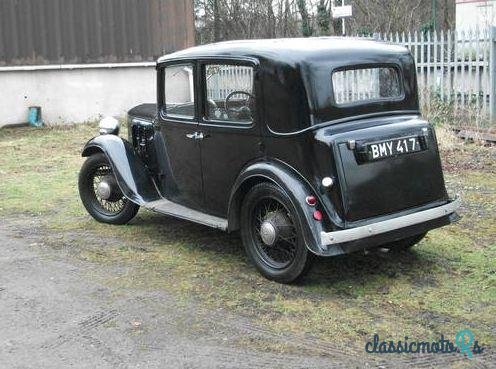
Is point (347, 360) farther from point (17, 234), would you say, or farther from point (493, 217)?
point (17, 234)

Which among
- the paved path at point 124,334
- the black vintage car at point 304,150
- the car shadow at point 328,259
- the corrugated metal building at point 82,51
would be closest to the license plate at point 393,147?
the black vintage car at point 304,150

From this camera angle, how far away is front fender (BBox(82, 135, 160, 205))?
6.16 m

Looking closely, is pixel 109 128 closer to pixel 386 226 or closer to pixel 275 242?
pixel 275 242

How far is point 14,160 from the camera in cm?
1106

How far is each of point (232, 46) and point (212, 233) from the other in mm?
1889

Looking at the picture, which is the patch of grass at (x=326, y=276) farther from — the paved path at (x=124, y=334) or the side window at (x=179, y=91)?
the side window at (x=179, y=91)

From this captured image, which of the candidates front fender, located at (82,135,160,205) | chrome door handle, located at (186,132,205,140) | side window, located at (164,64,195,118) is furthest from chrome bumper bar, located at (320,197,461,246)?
front fender, located at (82,135,160,205)

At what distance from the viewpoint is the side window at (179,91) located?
564cm

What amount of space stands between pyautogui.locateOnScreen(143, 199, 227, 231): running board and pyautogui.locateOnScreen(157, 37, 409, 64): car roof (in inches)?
52.5

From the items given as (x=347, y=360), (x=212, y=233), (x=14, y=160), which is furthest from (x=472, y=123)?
(x=347, y=360)

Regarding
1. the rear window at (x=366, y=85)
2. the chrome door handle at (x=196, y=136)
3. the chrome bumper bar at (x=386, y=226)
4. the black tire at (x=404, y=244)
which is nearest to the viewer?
the chrome bumper bar at (x=386, y=226)

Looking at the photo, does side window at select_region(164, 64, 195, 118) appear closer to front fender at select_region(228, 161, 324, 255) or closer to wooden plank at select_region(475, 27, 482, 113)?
front fender at select_region(228, 161, 324, 255)

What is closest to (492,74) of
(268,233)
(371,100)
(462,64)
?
(462,64)

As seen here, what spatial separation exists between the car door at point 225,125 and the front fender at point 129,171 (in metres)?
0.89
